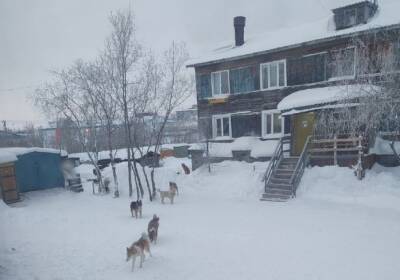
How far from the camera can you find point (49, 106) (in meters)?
20.1

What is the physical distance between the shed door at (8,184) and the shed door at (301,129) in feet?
50.6

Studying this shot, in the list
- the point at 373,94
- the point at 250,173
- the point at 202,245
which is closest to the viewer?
the point at 202,245

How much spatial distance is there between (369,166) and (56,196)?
16.9 meters

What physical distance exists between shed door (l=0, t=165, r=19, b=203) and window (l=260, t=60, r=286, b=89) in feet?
51.7

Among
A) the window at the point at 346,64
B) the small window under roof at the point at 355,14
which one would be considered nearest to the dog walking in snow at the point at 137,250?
the window at the point at 346,64

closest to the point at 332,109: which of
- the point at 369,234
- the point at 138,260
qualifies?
the point at 369,234

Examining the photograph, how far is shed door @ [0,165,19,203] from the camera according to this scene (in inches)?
655

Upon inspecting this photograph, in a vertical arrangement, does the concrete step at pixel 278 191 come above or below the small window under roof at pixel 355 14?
below

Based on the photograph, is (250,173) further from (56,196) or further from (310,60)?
(56,196)

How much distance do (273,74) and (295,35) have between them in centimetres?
271

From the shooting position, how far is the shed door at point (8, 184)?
54.5 ft

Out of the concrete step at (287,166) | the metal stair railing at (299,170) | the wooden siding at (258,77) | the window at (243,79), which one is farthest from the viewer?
the window at (243,79)

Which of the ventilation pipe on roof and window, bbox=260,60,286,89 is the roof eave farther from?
the ventilation pipe on roof

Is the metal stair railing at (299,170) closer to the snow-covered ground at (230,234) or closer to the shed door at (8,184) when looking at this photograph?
the snow-covered ground at (230,234)
